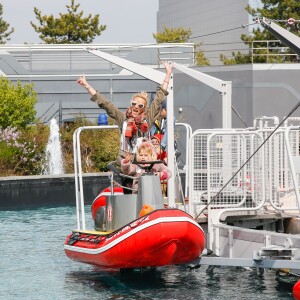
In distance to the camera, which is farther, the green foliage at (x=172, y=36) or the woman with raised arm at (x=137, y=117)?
the green foliage at (x=172, y=36)

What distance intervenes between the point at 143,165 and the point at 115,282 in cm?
168

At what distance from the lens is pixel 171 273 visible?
14969 millimetres

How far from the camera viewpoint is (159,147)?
14.7 m

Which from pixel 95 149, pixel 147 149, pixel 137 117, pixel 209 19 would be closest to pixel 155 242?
pixel 147 149

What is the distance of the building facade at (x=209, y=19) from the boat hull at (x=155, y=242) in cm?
6114

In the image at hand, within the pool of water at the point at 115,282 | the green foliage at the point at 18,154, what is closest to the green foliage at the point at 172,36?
the green foliage at the point at 18,154

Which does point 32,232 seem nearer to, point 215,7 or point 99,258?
point 99,258

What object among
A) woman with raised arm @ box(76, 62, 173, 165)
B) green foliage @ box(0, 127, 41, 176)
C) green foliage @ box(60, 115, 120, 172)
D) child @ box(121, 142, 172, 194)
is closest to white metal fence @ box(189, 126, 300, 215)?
child @ box(121, 142, 172, 194)

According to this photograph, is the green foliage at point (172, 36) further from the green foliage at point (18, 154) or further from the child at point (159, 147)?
the child at point (159, 147)

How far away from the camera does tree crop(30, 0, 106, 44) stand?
66.9 meters

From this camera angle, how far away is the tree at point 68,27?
66.9 meters

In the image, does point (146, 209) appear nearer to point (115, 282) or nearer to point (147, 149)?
point (147, 149)

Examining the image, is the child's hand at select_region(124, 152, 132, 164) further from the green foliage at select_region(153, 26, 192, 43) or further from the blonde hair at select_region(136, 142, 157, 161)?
the green foliage at select_region(153, 26, 192, 43)

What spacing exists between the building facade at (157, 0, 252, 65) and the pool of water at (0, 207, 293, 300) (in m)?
58.4
